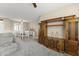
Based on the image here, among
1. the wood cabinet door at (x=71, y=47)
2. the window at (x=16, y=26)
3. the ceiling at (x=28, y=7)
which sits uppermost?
the ceiling at (x=28, y=7)

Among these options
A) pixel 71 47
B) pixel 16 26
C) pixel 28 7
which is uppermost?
pixel 28 7

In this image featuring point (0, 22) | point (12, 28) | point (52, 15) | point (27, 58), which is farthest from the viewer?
point (12, 28)

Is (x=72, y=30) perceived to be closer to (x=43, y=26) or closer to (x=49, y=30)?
(x=49, y=30)

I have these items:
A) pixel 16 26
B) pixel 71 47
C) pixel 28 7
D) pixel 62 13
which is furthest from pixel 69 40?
pixel 16 26

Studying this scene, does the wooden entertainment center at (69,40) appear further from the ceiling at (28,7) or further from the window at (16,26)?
the window at (16,26)

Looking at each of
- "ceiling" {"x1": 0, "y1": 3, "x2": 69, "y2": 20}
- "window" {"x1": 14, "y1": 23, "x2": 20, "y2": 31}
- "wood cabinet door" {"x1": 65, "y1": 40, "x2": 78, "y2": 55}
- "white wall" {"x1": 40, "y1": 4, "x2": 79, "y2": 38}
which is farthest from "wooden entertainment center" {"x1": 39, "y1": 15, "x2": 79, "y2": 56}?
"window" {"x1": 14, "y1": 23, "x2": 20, "y2": 31}

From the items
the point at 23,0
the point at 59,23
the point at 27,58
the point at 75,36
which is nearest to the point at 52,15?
the point at 59,23

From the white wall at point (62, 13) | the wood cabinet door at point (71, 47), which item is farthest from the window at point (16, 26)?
the wood cabinet door at point (71, 47)

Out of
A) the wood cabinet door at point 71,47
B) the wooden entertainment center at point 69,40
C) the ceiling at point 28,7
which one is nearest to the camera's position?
the wood cabinet door at point 71,47

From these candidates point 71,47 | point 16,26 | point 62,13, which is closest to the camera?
point 71,47

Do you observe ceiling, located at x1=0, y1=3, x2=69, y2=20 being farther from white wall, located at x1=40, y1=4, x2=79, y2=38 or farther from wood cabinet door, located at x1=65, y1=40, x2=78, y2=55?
wood cabinet door, located at x1=65, y1=40, x2=78, y2=55

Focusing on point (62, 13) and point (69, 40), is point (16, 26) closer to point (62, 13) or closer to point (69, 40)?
point (62, 13)

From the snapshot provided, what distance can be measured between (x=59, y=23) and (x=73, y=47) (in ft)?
5.01

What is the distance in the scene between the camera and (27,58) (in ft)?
3.00
